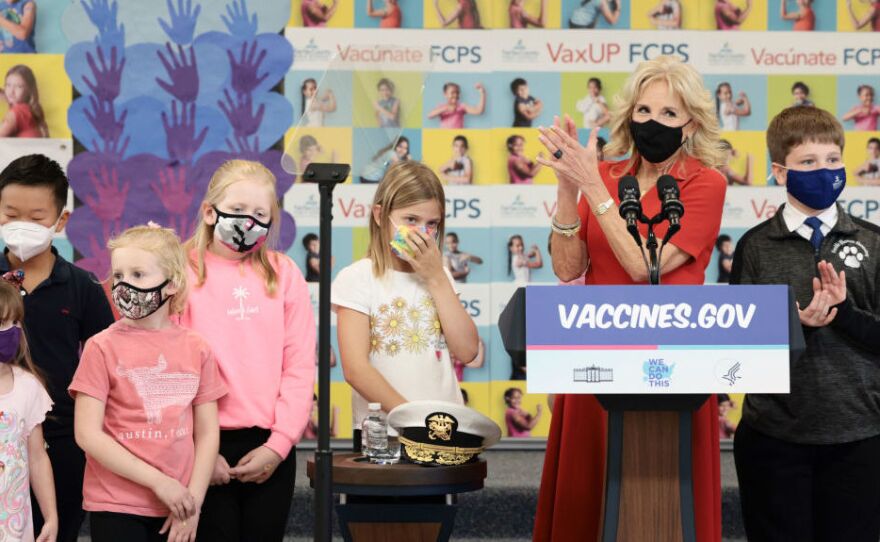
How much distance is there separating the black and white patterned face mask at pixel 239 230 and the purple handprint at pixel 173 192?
7.88 ft

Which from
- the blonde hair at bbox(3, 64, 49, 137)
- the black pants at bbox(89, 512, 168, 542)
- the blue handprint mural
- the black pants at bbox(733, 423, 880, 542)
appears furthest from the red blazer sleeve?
the blonde hair at bbox(3, 64, 49, 137)

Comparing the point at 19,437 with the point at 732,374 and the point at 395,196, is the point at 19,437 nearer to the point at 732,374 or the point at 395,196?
the point at 395,196

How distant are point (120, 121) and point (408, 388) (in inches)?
110

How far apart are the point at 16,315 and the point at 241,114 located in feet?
8.37

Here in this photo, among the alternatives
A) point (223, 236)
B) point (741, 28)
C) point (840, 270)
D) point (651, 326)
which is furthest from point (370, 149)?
point (741, 28)

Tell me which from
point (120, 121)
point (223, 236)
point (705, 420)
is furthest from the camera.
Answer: point (120, 121)

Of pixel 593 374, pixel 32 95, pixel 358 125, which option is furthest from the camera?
pixel 32 95

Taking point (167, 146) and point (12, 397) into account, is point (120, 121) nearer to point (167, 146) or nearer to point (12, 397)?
point (167, 146)

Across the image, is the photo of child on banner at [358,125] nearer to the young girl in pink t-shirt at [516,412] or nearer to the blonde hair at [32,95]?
the young girl in pink t-shirt at [516,412]

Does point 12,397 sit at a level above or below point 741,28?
below

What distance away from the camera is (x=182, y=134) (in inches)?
207

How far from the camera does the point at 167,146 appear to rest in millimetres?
5246

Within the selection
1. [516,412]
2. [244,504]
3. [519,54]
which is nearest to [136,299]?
[244,504]

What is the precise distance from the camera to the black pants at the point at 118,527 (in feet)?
8.75
